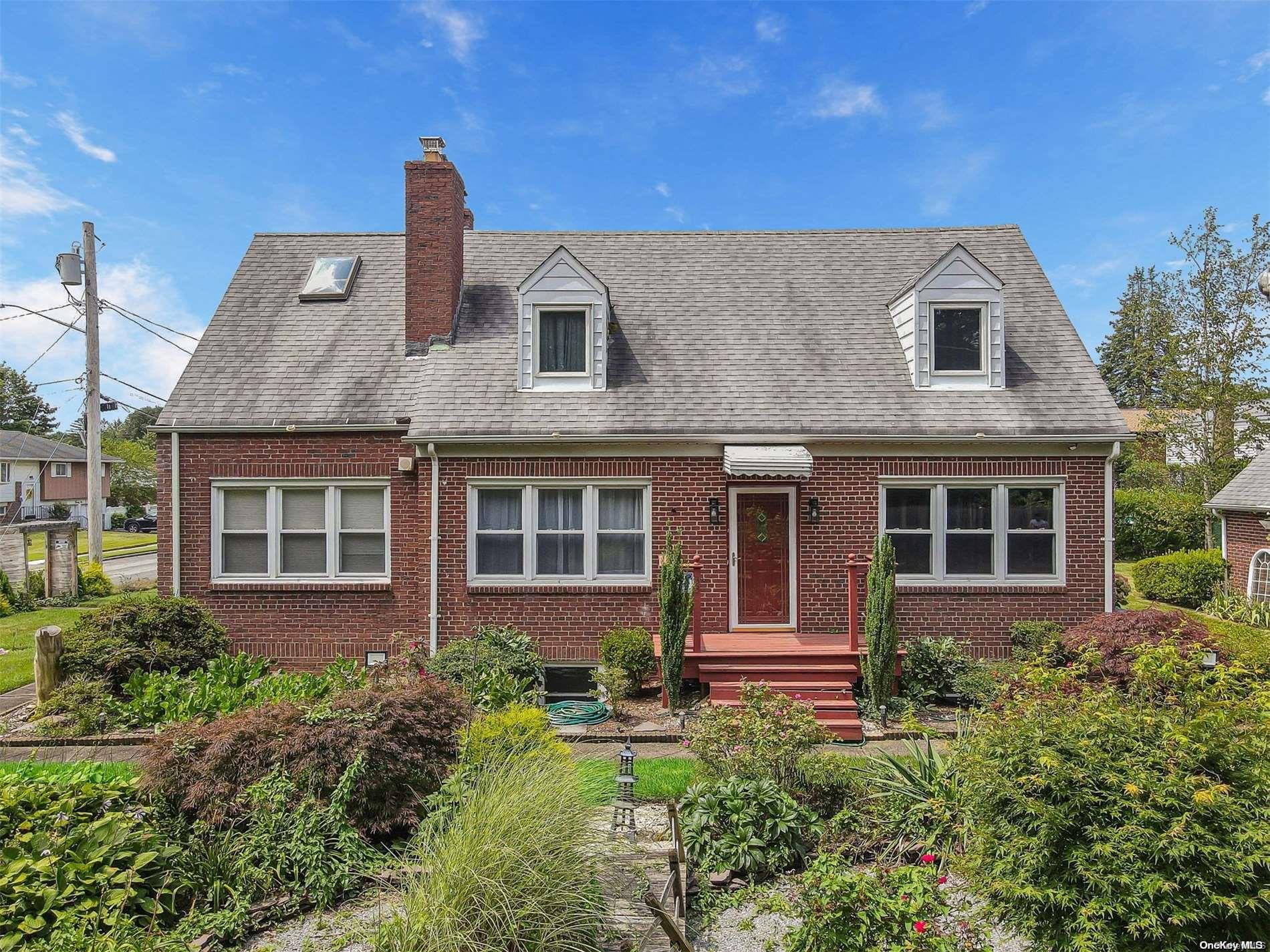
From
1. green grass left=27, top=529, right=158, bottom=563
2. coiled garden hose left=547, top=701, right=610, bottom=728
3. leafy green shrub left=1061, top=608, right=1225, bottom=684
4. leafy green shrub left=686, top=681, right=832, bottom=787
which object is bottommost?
green grass left=27, top=529, right=158, bottom=563

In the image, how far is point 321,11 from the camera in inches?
435

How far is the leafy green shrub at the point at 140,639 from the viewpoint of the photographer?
377 inches

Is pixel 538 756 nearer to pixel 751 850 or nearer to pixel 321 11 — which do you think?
pixel 751 850

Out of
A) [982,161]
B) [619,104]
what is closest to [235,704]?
[619,104]

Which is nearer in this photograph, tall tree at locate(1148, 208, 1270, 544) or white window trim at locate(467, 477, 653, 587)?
white window trim at locate(467, 477, 653, 587)

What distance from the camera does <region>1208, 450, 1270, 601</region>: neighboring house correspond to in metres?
18.8

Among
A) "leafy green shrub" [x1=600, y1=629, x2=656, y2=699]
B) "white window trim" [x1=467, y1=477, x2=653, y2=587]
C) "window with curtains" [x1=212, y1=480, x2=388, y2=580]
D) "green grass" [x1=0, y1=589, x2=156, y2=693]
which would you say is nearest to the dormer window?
"white window trim" [x1=467, y1=477, x2=653, y2=587]

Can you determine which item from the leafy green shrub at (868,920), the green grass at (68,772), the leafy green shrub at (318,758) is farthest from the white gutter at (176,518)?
the leafy green shrub at (868,920)

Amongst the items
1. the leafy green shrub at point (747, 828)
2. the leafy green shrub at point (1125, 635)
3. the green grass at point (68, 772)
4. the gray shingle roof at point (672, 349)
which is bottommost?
the leafy green shrub at point (747, 828)

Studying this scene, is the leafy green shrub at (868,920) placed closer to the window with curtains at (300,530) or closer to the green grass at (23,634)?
the window with curtains at (300,530)

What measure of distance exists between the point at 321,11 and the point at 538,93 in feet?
16.5

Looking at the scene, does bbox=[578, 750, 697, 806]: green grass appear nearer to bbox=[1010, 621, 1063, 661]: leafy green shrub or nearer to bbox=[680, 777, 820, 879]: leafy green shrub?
bbox=[680, 777, 820, 879]: leafy green shrub

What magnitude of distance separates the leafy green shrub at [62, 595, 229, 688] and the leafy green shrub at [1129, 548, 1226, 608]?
23.3 metres

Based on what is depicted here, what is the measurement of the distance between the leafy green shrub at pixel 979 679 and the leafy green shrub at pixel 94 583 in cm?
2158
